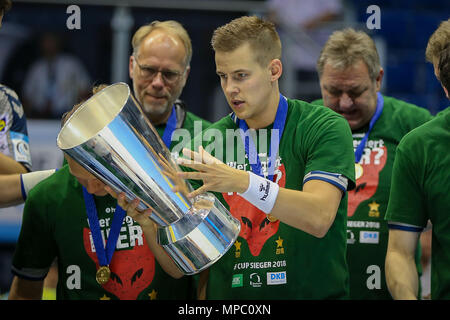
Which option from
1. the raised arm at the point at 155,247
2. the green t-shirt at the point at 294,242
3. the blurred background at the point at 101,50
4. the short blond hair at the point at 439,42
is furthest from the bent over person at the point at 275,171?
the blurred background at the point at 101,50

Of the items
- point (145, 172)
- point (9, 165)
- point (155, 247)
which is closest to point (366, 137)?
point (155, 247)

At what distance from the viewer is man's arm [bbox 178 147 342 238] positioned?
218 centimetres

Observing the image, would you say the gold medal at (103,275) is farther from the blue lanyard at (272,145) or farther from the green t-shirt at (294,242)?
the blue lanyard at (272,145)

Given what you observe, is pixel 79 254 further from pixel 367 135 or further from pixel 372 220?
pixel 367 135

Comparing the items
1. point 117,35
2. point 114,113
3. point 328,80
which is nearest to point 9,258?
point 117,35

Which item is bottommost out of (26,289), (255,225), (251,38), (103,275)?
(26,289)

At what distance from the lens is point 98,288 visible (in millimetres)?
2918

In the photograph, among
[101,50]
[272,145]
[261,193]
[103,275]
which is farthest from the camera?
[101,50]

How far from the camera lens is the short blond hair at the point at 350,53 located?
344 centimetres

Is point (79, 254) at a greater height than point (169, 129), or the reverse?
point (169, 129)

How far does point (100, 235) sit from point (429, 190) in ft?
4.63

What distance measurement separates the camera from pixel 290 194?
7.61 ft

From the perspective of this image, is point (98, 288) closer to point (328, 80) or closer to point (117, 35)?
point (328, 80)

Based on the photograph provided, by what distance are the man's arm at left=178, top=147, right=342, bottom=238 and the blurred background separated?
10.6 feet
